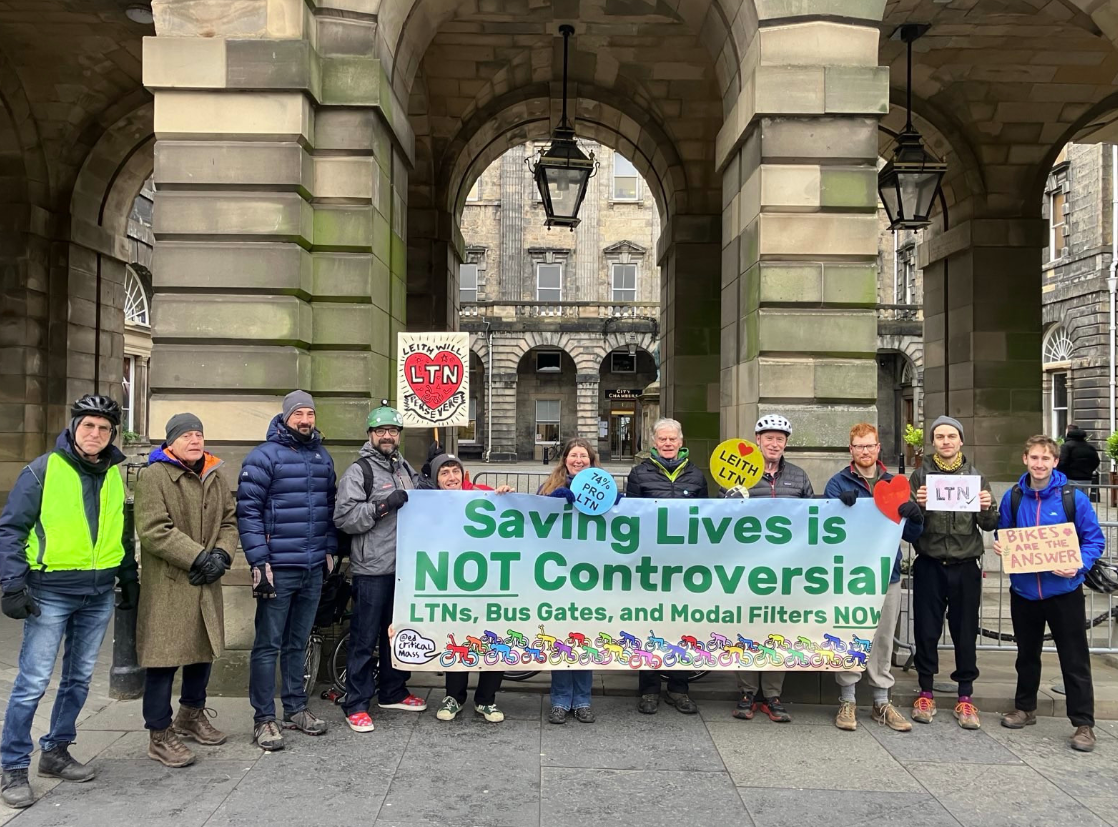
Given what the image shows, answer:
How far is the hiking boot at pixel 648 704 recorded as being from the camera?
18.8ft

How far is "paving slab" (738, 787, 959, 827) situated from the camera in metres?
4.15

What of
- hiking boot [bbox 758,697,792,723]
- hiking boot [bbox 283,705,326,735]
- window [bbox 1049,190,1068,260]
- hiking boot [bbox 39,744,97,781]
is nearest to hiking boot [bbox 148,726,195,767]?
hiking boot [bbox 39,744,97,781]

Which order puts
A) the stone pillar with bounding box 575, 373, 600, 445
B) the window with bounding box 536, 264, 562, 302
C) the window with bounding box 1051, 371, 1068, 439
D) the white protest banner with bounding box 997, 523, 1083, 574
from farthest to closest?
the window with bounding box 536, 264, 562, 302, the stone pillar with bounding box 575, 373, 600, 445, the window with bounding box 1051, 371, 1068, 439, the white protest banner with bounding box 997, 523, 1083, 574

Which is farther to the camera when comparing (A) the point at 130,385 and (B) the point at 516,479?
(A) the point at 130,385

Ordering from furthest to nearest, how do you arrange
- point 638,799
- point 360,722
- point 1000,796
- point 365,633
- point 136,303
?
1. point 136,303
2. point 365,633
3. point 360,722
4. point 1000,796
5. point 638,799

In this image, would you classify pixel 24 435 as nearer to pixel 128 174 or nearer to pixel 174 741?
pixel 128 174

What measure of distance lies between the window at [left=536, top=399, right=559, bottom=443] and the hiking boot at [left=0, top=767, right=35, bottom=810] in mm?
40907

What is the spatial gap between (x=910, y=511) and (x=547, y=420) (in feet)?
131

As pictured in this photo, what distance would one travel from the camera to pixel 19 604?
4109 millimetres

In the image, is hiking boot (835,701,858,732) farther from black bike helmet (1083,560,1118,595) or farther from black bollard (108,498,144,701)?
black bollard (108,498,144,701)

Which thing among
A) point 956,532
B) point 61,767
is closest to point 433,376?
point 61,767

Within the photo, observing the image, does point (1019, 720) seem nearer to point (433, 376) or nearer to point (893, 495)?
point (893, 495)

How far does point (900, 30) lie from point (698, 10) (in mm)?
4076

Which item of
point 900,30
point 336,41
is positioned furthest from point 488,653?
point 900,30
